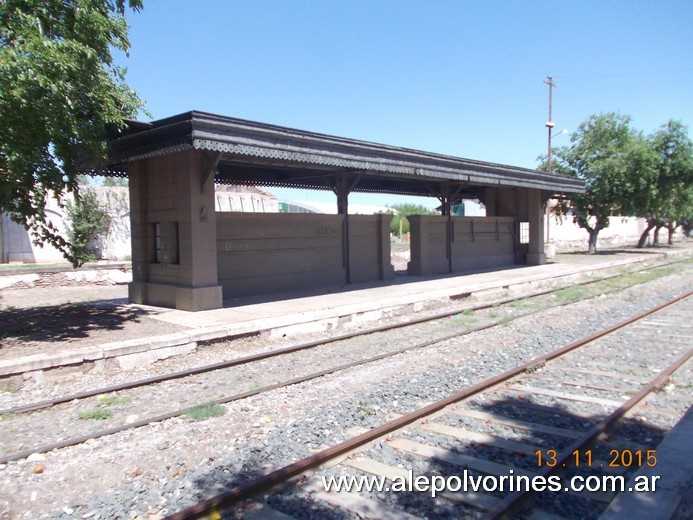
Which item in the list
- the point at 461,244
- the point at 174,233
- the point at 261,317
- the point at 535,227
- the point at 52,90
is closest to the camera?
the point at 52,90

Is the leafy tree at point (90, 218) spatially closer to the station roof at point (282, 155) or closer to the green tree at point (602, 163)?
the station roof at point (282, 155)

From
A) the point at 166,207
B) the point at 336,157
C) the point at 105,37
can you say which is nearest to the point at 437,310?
the point at 336,157

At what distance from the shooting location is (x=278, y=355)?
28.6 feet

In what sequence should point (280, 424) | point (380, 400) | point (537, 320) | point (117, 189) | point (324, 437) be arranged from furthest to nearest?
point (117, 189) → point (537, 320) → point (380, 400) → point (280, 424) → point (324, 437)

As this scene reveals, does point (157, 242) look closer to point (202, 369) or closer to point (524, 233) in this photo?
point (202, 369)

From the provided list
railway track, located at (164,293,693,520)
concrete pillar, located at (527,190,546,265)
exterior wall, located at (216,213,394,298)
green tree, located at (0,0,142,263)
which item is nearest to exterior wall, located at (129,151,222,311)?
exterior wall, located at (216,213,394,298)

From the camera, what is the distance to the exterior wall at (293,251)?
13.7 metres

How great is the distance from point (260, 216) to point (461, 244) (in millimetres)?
11093

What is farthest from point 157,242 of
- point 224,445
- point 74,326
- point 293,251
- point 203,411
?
point 224,445

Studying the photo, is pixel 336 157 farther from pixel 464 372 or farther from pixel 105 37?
pixel 464 372

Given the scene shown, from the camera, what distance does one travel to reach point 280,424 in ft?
18.1

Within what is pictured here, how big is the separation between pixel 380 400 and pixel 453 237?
16486mm

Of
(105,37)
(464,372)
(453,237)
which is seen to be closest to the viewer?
(464,372)

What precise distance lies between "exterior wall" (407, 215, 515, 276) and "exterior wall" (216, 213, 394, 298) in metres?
2.19
